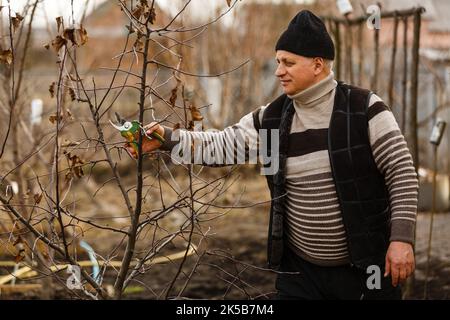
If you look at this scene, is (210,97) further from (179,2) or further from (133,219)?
(133,219)

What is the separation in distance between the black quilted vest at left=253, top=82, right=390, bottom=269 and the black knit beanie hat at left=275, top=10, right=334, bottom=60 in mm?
186

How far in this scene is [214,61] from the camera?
12320 mm

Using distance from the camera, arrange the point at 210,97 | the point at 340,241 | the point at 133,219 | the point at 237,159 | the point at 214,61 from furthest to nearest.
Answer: the point at 210,97, the point at 214,61, the point at 237,159, the point at 340,241, the point at 133,219

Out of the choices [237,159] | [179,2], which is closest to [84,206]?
[179,2]

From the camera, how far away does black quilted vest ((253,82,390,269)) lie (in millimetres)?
3133

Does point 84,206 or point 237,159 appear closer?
point 237,159

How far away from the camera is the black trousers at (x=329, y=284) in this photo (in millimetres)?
3258

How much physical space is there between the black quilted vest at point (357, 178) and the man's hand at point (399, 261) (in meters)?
0.18

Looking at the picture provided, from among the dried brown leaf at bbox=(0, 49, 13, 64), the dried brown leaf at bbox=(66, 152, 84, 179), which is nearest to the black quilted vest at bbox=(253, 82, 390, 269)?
the dried brown leaf at bbox=(66, 152, 84, 179)

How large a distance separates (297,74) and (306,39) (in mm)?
151

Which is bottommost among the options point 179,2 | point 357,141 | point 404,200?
point 404,200

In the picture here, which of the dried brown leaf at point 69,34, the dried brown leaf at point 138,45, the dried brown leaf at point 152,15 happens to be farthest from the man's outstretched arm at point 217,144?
the dried brown leaf at point 69,34

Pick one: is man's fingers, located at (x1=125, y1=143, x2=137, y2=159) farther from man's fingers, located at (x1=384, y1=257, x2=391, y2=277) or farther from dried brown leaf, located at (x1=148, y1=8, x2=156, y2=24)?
man's fingers, located at (x1=384, y1=257, x2=391, y2=277)
